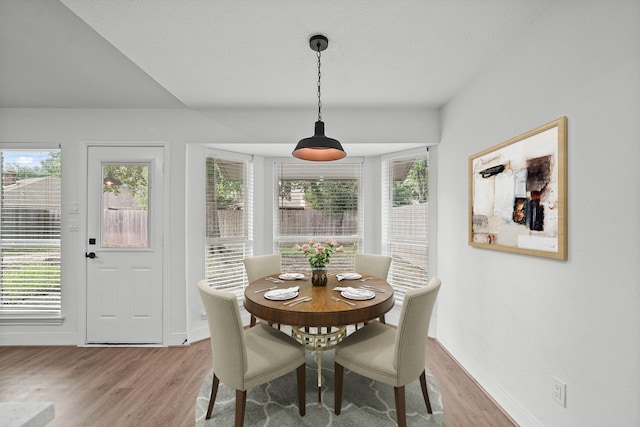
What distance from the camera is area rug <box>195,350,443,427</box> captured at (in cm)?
183

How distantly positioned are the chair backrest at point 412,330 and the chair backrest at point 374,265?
1.18 meters

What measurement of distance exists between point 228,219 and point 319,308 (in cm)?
202

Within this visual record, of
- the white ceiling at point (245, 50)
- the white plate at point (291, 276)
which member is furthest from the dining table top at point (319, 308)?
the white ceiling at point (245, 50)

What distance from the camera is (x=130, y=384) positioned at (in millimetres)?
2279

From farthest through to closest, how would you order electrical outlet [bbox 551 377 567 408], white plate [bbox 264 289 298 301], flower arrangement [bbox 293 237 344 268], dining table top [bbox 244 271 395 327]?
flower arrangement [bbox 293 237 344 268] → white plate [bbox 264 289 298 301] → dining table top [bbox 244 271 395 327] → electrical outlet [bbox 551 377 567 408]

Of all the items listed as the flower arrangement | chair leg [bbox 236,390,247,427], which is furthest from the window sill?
the flower arrangement

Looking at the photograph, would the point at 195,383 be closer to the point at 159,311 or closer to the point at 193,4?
the point at 159,311

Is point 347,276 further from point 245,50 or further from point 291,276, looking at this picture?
point 245,50

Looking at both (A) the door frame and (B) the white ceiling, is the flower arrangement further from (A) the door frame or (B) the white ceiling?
(A) the door frame

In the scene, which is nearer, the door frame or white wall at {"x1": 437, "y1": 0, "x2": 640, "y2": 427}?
white wall at {"x1": 437, "y1": 0, "x2": 640, "y2": 427}

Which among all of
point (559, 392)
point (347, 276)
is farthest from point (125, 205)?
point (559, 392)

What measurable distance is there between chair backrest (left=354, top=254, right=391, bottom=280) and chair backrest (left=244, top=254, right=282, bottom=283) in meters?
0.93

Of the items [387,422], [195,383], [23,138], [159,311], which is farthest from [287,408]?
[23,138]

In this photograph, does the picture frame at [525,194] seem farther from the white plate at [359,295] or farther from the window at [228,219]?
the window at [228,219]
